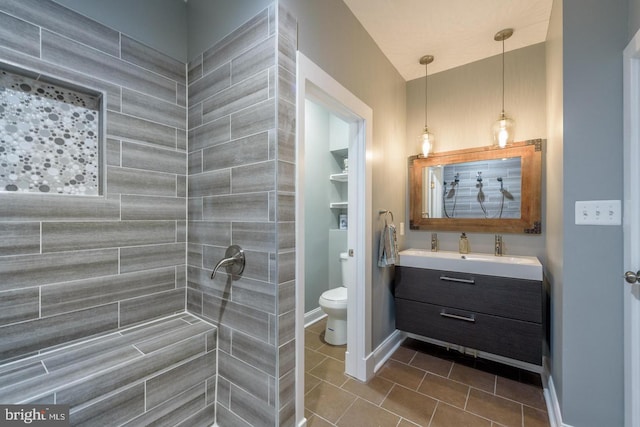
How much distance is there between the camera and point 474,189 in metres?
2.36

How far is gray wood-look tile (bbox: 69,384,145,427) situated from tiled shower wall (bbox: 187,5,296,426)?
1.33 feet

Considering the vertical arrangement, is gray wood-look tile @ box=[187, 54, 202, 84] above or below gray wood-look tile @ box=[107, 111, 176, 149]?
above

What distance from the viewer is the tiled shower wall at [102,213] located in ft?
3.67

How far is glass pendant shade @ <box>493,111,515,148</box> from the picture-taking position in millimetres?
2148

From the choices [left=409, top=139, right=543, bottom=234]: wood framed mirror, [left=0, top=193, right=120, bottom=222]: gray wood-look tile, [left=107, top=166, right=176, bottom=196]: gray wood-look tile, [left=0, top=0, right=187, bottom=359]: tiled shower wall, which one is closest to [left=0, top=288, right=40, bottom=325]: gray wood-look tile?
[left=0, top=0, right=187, bottom=359]: tiled shower wall

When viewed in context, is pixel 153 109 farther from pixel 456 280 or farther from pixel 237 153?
pixel 456 280

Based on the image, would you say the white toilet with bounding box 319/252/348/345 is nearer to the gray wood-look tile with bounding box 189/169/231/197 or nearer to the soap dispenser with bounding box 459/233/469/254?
the soap dispenser with bounding box 459/233/469/254

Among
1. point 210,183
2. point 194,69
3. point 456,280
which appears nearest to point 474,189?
point 456,280

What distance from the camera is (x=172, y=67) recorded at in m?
1.62

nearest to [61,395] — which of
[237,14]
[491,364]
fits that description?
[237,14]

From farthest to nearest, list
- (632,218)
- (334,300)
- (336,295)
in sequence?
(336,295) → (334,300) → (632,218)

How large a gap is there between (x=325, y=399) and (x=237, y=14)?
2.46 meters

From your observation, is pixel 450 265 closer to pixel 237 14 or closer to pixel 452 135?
pixel 452 135

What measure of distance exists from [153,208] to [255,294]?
2.81 ft
